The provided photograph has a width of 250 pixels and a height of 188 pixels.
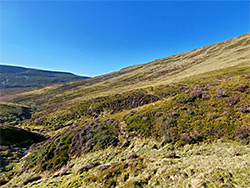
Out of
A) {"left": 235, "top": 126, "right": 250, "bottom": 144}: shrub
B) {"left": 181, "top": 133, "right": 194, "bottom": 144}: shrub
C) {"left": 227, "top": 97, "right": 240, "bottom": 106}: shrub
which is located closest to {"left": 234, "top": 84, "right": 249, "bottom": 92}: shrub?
{"left": 227, "top": 97, "right": 240, "bottom": 106}: shrub

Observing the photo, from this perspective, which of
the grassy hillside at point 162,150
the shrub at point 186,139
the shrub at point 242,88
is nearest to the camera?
the grassy hillside at point 162,150

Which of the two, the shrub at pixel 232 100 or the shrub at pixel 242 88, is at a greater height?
the shrub at pixel 242 88

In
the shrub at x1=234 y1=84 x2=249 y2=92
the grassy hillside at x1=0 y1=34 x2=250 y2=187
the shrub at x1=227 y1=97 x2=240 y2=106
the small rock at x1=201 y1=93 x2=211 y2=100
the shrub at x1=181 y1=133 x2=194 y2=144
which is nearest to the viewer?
the grassy hillside at x1=0 y1=34 x2=250 y2=187

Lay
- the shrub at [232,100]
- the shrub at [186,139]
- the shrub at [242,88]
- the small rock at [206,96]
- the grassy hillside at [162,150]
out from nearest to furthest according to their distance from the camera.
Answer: the grassy hillside at [162,150], the shrub at [186,139], the shrub at [232,100], the shrub at [242,88], the small rock at [206,96]

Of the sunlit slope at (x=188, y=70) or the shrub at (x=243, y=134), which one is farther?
the sunlit slope at (x=188, y=70)

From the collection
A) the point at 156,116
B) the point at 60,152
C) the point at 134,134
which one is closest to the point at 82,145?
the point at 60,152

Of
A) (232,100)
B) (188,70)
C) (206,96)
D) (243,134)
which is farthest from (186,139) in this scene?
(188,70)

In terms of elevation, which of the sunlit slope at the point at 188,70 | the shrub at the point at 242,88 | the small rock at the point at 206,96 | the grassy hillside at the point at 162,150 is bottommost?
the grassy hillside at the point at 162,150

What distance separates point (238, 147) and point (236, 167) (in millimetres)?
4674

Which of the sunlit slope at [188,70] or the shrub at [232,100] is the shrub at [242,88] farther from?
the sunlit slope at [188,70]

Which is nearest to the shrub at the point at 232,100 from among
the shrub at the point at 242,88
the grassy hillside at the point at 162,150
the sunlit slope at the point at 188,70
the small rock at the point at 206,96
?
the grassy hillside at the point at 162,150

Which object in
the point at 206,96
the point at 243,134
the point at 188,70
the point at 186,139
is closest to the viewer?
the point at 243,134

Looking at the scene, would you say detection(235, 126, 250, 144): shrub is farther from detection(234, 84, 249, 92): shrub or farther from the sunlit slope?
the sunlit slope

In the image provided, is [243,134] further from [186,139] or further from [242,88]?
[242,88]
